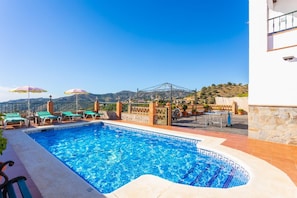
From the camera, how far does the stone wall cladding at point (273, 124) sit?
573cm

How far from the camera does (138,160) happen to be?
17.5ft

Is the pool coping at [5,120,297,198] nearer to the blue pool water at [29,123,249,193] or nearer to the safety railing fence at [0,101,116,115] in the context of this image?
the blue pool water at [29,123,249,193]

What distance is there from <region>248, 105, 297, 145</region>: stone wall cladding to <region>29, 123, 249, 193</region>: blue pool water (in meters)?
2.52

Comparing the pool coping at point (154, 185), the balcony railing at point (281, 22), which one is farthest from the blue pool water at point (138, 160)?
the balcony railing at point (281, 22)

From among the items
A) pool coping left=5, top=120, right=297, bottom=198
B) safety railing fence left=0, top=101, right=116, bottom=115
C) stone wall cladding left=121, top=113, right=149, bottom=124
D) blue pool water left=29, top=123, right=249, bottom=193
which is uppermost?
safety railing fence left=0, top=101, right=116, bottom=115

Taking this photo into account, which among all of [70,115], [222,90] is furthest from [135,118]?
[222,90]

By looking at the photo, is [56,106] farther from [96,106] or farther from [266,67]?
[266,67]

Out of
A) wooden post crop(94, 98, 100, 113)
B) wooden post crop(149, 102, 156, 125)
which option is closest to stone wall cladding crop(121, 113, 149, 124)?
wooden post crop(149, 102, 156, 125)

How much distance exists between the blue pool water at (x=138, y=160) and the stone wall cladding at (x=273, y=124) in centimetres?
252

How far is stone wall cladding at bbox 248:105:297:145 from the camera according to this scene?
573 centimetres

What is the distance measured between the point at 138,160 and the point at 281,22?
7879mm

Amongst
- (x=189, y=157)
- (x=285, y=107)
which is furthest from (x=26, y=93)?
(x=285, y=107)

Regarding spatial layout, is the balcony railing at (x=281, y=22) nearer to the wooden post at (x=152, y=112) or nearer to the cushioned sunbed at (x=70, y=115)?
the wooden post at (x=152, y=112)

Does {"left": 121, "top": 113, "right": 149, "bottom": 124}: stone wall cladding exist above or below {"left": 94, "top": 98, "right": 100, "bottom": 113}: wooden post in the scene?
below
